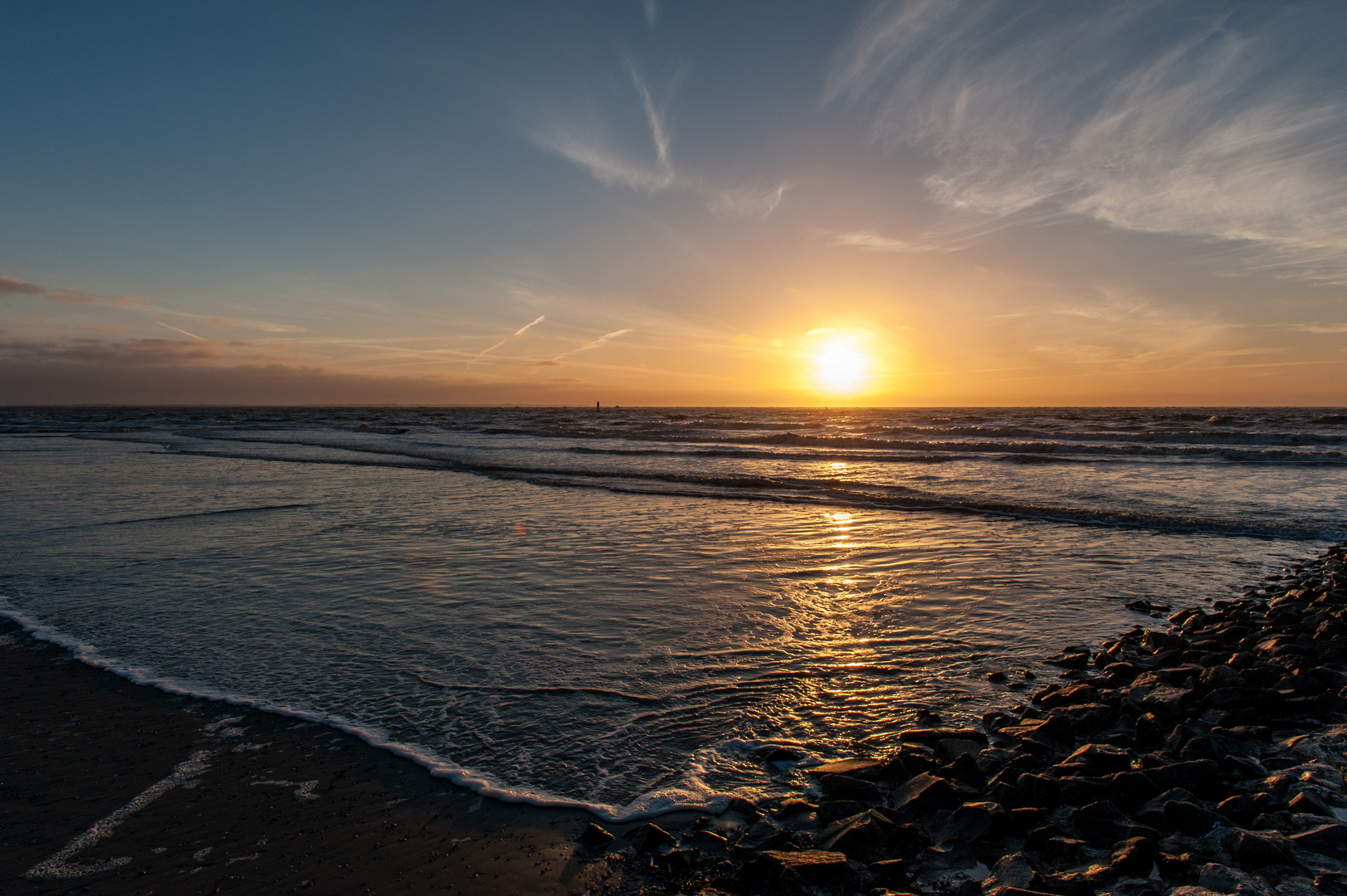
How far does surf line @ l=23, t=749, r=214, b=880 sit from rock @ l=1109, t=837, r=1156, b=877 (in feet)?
16.2

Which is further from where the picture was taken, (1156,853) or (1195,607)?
(1195,607)

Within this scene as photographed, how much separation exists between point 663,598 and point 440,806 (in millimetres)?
4264

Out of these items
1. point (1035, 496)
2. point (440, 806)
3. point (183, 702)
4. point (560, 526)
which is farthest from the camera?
point (1035, 496)

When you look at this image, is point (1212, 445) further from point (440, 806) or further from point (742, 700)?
point (440, 806)

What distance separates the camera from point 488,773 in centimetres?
418

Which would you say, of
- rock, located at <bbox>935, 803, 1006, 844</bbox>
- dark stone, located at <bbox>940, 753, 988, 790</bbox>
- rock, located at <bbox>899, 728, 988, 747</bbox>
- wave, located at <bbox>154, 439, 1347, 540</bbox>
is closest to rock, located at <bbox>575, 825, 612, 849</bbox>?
rock, located at <bbox>935, 803, 1006, 844</bbox>

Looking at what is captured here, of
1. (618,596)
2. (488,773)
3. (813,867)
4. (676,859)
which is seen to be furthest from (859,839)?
(618,596)

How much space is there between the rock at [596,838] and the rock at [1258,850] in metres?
Result: 3.09

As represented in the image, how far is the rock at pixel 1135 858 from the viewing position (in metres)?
3.12

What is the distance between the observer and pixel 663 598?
7934 mm

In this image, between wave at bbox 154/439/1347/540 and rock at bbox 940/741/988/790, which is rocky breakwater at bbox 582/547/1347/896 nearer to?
rock at bbox 940/741/988/790

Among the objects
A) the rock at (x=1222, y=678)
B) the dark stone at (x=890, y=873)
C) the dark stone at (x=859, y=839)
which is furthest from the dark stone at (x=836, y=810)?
the rock at (x=1222, y=678)

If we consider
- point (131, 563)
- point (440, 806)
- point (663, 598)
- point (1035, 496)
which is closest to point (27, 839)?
point (440, 806)

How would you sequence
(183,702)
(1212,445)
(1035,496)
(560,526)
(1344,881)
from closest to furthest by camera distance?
(1344,881), (183,702), (560,526), (1035,496), (1212,445)
